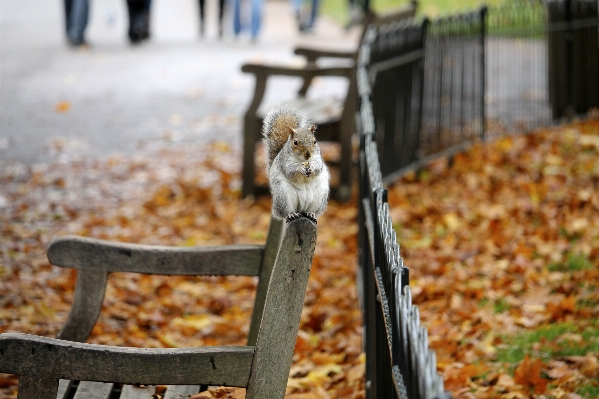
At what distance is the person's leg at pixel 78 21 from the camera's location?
15109 mm

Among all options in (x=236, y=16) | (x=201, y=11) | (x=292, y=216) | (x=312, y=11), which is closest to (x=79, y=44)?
(x=201, y=11)

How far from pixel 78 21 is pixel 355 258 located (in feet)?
35.0

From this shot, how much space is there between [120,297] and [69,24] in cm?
1113

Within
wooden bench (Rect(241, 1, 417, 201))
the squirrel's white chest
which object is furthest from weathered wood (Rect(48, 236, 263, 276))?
wooden bench (Rect(241, 1, 417, 201))

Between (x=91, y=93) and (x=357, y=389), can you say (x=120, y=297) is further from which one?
(x=91, y=93)

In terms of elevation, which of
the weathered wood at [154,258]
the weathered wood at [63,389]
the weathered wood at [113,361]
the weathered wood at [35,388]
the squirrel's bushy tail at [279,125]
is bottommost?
the weathered wood at [63,389]

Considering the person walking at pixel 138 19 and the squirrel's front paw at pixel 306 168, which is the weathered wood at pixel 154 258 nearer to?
the squirrel's front paw at pixel 306 168

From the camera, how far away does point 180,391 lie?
3.38 metres

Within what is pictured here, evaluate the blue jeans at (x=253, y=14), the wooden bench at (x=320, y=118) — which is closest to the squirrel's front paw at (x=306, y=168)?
the wooden bench at (x=320, y=118)

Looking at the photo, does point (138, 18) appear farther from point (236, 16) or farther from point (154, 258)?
point (154, 258)

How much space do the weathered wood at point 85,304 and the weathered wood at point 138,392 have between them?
390 mm

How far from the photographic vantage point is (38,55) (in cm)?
1495

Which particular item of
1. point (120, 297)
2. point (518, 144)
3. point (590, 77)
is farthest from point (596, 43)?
point (120, 297)

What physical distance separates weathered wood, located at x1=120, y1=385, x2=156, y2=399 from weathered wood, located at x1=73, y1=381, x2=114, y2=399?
62 mm
